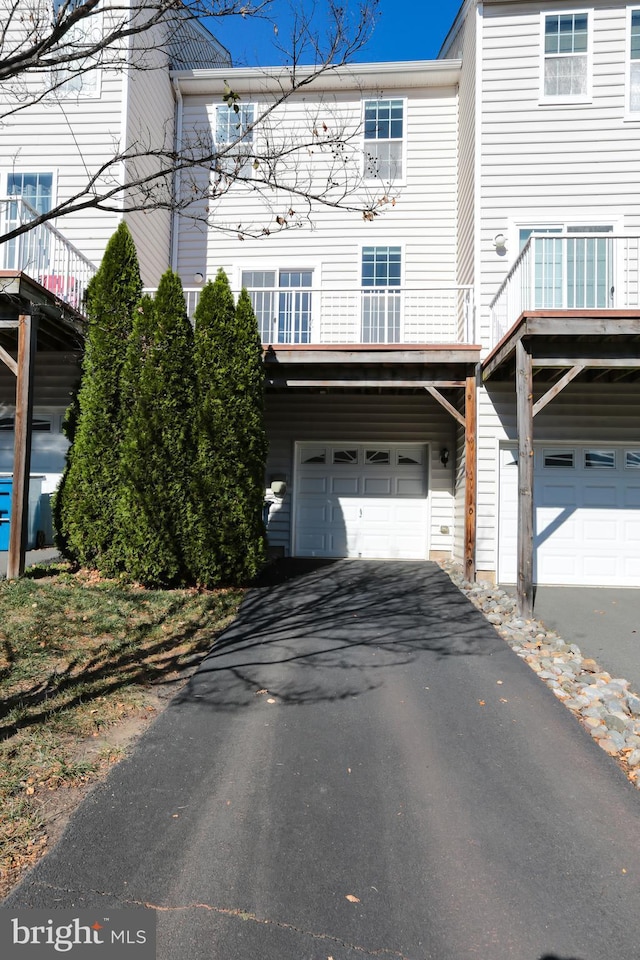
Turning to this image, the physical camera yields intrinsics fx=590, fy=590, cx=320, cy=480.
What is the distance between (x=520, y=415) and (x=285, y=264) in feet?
19.7

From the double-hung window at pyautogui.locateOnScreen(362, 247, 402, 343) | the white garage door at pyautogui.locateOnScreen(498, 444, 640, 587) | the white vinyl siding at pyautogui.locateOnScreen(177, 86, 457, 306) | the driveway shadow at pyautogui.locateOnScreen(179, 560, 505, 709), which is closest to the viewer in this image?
the driveway shadow at pyautogui.locateOnScreen(179, 560, 505, 709)

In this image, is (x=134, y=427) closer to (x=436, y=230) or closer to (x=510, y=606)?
(x=510, y=606)

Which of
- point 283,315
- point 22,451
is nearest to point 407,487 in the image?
point 283,315

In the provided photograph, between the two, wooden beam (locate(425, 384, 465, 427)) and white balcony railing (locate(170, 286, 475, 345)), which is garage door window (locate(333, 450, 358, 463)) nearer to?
white balcony railing (locate(170, 286, 475, 345))

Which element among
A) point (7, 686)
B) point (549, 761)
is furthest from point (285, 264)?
point (549, 761)

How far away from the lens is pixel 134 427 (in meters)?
7.38

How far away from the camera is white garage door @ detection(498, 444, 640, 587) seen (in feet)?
29.1

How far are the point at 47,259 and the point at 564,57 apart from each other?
8637 millimetres

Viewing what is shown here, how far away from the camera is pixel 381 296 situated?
979cm

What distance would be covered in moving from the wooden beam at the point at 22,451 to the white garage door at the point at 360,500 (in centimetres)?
464

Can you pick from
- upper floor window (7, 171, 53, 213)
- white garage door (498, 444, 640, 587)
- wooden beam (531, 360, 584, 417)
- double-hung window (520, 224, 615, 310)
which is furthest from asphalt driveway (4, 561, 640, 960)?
upper floor window (7, 171, 53, 213)

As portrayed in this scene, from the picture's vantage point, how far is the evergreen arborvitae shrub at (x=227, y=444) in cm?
747

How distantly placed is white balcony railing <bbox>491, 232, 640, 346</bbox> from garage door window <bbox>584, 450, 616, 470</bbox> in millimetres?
2157

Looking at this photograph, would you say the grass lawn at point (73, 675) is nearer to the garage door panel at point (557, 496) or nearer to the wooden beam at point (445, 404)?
the wooden beam at point (445, 404)
